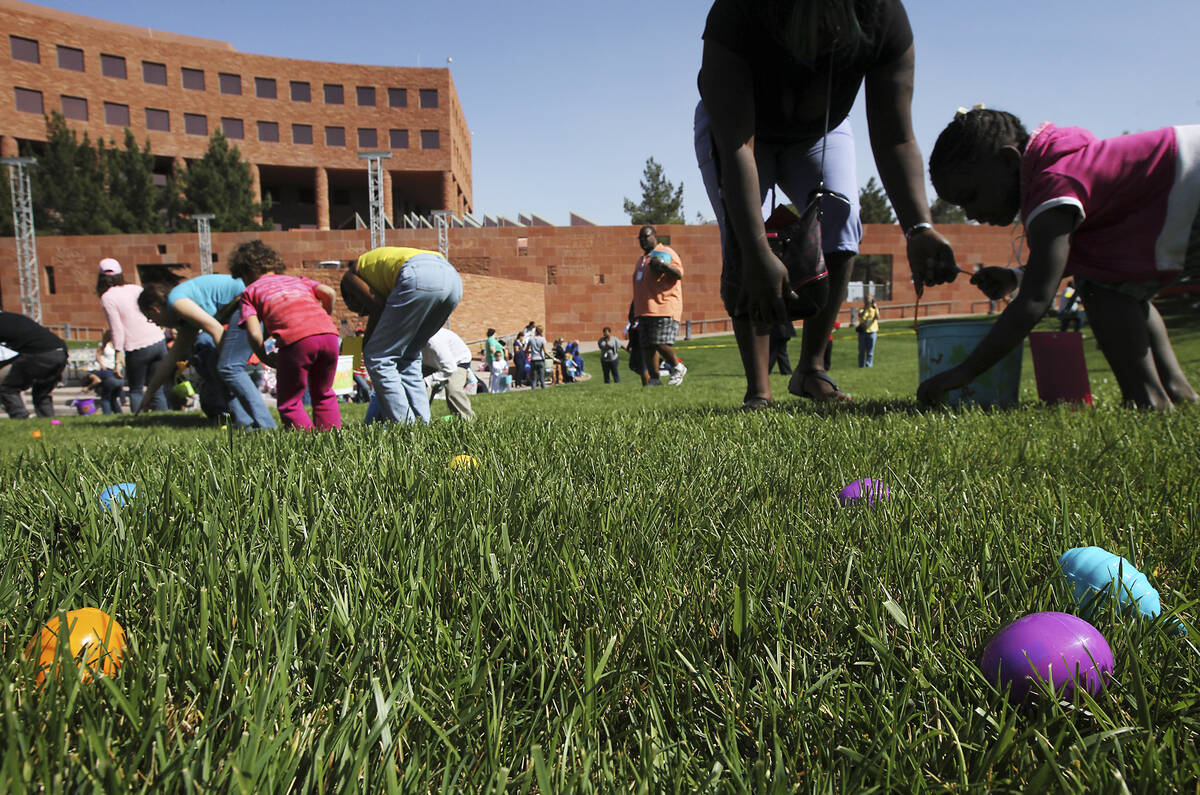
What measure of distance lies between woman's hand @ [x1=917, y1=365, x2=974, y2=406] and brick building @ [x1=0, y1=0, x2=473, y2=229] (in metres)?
54.6

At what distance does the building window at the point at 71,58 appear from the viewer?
48.2 meters

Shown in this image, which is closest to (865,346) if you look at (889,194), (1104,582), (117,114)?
(889,194)

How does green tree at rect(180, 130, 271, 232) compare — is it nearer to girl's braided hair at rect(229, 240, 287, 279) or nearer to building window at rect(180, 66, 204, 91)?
building window at rect(180, 66, 204, 91)

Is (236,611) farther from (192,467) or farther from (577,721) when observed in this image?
(192,467)

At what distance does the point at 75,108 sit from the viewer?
48.4 meters

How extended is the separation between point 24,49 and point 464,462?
2431 inches

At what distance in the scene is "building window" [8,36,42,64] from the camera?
46688 millimetres

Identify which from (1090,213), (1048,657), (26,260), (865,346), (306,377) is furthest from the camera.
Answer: (26,260)

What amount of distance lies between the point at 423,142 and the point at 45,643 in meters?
59.9

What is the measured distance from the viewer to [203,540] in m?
1.55

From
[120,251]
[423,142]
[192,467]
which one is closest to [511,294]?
[120,251]

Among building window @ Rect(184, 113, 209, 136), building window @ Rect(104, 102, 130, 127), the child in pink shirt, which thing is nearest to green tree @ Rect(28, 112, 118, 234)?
building window @ Rect(104, 102, 130, 127)

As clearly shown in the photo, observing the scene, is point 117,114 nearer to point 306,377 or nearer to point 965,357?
point 306,377

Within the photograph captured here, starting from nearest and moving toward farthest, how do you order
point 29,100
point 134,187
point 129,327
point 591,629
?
point 591,629
point 129,327
point 134,187
point 29,100
